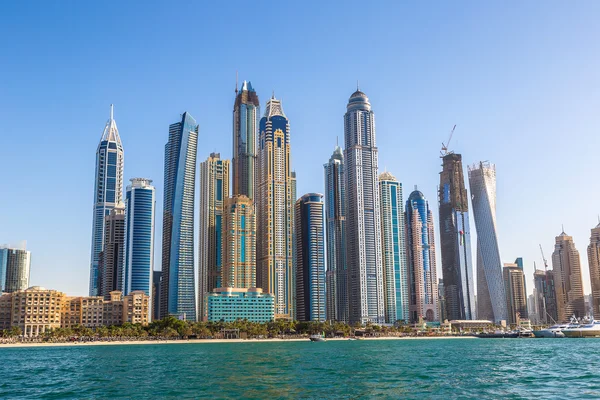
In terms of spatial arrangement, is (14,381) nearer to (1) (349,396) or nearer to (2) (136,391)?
(2) (136,391)

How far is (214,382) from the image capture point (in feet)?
232

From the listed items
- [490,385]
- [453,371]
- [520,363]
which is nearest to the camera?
[490,385]

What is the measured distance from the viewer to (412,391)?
6109 cm

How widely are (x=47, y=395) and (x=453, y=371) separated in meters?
50.5

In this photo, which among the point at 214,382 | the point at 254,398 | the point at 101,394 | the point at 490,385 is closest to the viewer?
the point at 254,398

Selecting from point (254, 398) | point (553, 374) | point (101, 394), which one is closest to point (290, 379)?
point (254, 398)

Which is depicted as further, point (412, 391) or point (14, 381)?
point (14, 381)

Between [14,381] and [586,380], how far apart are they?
6707cm

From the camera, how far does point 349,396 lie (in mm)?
57500

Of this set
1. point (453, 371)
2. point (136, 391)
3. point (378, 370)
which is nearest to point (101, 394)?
point (136, 391)

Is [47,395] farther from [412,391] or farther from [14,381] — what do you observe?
[412,391]

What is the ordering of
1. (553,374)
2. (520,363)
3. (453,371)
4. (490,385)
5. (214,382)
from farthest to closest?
(520,363)
(453,371)
(553,374)
(214,382)
(490,385)

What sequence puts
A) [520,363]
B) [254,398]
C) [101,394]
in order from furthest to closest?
[520,363] → [101,394] → [254,398]

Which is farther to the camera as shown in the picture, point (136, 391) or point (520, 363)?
point (520, 363)
